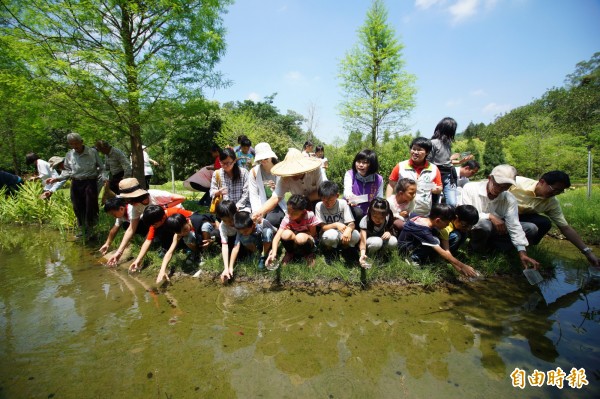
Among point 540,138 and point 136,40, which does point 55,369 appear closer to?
point 136,40

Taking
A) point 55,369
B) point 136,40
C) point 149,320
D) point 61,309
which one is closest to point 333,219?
point 149,320

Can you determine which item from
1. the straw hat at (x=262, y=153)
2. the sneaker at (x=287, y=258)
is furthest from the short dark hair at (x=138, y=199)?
the sneaker at (x=287, y=258)

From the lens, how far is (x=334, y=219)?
11.7 feet

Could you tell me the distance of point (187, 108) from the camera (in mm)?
6055

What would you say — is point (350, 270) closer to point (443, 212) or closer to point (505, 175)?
point (443, 212)

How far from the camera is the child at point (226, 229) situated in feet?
11.1

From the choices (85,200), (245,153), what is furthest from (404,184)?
(85,200)

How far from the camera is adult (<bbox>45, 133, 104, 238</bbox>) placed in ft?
16.8

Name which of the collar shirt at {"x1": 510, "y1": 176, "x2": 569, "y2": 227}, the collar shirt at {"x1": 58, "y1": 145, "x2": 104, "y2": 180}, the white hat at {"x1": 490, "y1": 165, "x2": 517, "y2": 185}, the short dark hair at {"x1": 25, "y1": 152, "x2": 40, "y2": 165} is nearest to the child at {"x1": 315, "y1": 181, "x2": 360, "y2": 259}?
the white hat at {"x1": 490, "y1": 165, "x2": 517, "y2": 185}

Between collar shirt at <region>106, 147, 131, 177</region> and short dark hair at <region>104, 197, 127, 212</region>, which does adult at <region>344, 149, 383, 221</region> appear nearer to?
short dark hair at <region>104, 197, 127, 212</region>

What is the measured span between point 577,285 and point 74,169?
795cm

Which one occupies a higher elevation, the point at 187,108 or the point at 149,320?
the point at 187,108

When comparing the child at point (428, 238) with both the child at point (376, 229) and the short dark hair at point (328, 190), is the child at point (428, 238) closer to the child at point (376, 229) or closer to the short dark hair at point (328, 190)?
the child at point (376, 229)

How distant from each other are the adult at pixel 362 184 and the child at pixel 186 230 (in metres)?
2.09
